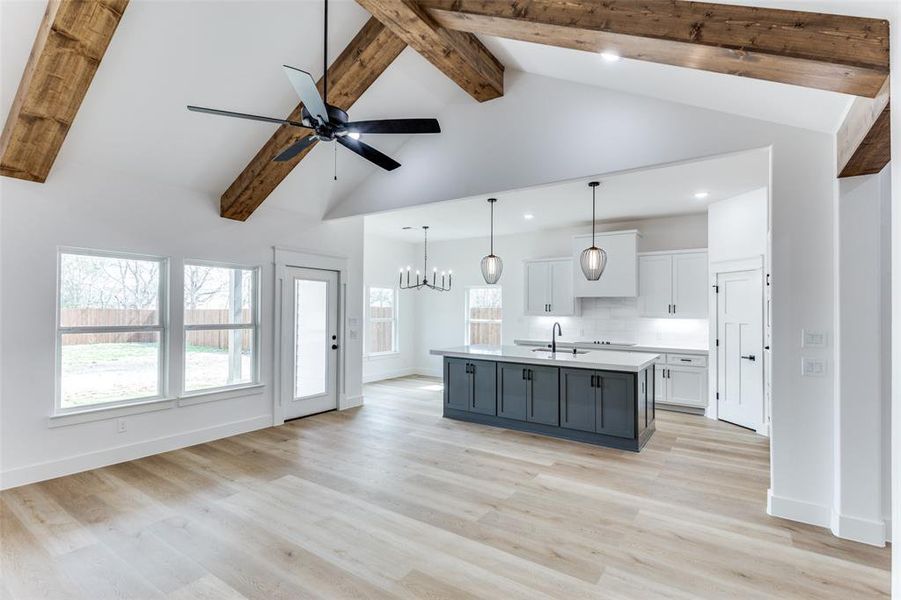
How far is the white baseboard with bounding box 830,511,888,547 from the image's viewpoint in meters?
2.63

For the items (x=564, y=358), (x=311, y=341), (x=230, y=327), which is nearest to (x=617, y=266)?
(x=564, y=358)

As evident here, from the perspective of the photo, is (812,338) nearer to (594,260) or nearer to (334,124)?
(594,260)

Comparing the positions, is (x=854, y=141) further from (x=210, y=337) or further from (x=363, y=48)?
(x=210, y=337)

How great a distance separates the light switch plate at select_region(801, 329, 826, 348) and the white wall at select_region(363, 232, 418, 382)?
6358mm

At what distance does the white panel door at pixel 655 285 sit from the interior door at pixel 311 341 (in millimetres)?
4472

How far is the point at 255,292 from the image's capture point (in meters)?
5.14

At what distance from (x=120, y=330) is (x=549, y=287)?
19.0 feet

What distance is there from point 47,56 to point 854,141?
4713mm

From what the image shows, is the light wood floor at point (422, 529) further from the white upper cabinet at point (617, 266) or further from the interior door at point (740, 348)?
the white upper cabinet at point (617, 266)

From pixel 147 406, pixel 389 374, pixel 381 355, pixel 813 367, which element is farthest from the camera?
pixel 389 374

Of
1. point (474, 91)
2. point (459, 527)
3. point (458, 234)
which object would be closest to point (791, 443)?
point (459, 527)

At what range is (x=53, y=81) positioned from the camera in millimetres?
2863

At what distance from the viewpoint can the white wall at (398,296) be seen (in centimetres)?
820

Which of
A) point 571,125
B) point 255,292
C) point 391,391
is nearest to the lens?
point 571,125
